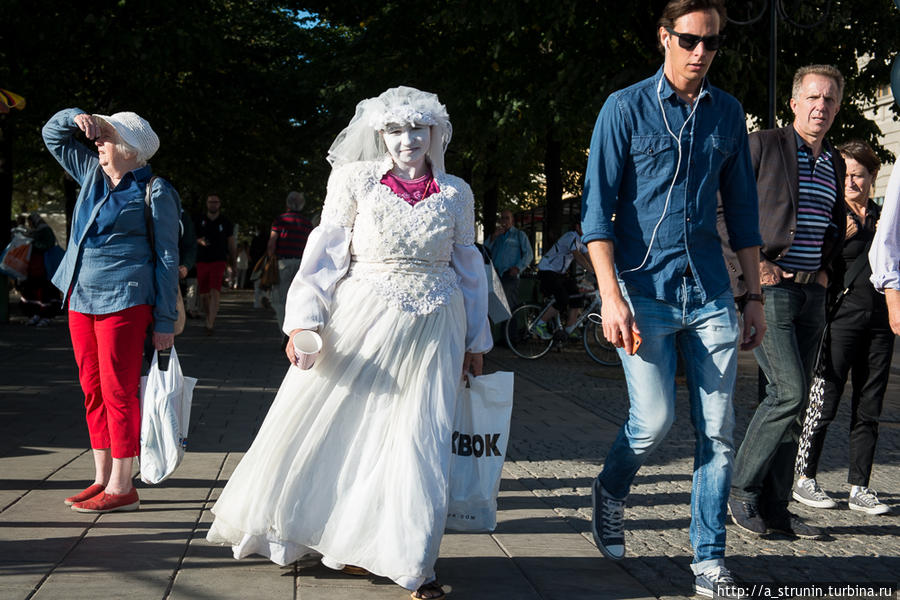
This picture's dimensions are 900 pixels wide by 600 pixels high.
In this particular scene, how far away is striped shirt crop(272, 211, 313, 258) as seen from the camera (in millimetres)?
13703

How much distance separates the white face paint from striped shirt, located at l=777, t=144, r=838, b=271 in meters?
1.87

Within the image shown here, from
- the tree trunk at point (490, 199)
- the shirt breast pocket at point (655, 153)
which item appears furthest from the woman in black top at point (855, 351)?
the tree trunk at point (490, 199)

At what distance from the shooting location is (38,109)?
732 inches

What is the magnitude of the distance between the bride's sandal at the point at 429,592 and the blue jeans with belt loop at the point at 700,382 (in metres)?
0.97

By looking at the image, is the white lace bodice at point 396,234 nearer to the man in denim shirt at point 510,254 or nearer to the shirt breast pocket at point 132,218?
the shirt breast pocket at point 132,218

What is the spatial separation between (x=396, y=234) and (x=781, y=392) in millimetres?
2047

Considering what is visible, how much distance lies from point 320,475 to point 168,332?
1.69 metres

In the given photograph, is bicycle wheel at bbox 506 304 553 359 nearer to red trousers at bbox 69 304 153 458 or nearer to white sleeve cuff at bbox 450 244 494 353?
red trousers at bbox 69 304 153 458

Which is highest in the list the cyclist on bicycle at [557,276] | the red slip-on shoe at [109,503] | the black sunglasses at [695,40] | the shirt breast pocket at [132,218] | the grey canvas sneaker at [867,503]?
the black sunglasses at [695,40]

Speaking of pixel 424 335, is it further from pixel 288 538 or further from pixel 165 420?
pixel 165 420

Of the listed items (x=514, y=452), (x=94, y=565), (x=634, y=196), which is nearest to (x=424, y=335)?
(x=634, y=196)

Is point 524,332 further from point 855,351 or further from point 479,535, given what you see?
point 479,535

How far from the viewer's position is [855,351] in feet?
20.5

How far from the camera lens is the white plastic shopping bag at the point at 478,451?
444 cm
